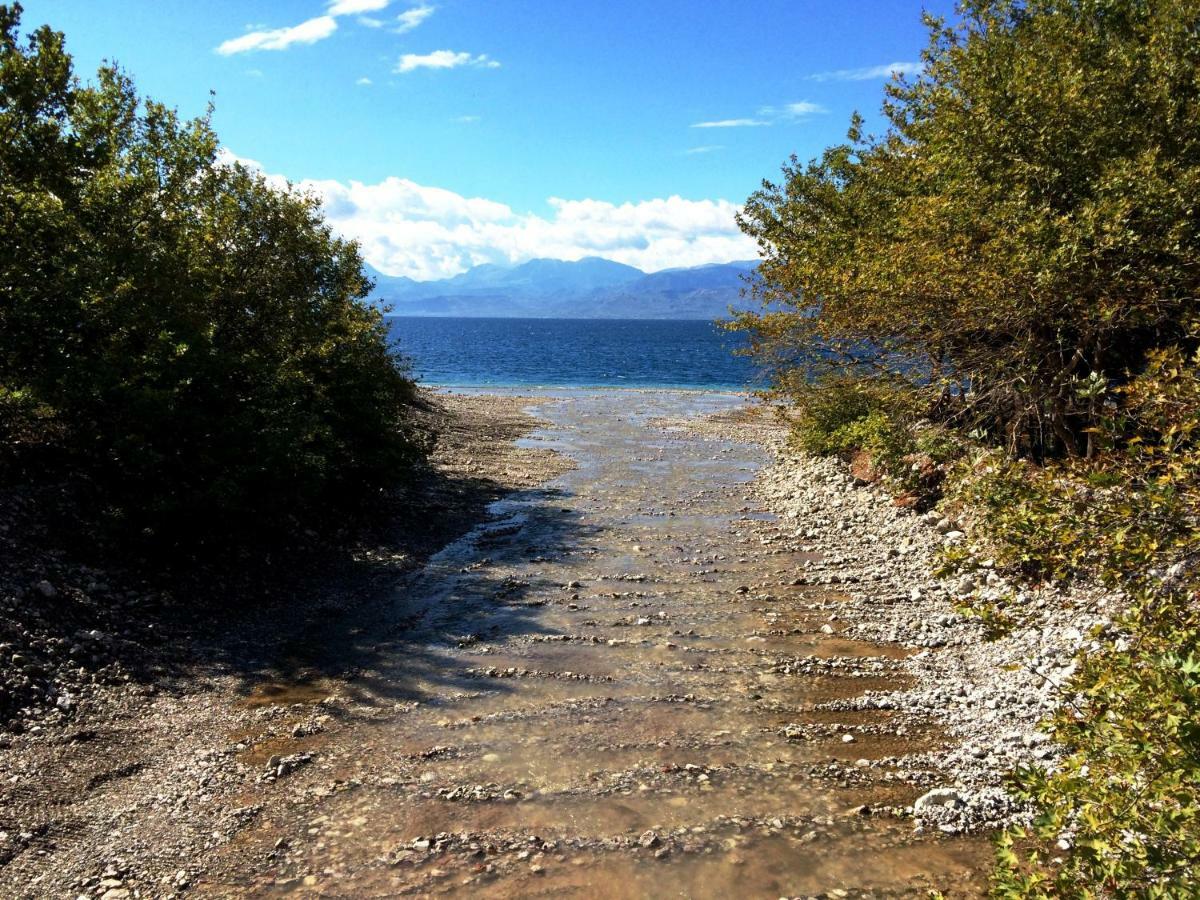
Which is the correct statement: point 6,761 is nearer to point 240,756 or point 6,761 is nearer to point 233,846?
point 240,756

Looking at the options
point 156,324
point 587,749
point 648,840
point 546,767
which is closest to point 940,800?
point 648,840

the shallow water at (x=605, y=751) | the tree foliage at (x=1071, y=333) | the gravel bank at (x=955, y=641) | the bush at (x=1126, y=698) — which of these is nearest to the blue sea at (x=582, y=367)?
the tree foliage at (x=1071, y=333)

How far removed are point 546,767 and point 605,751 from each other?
89cm

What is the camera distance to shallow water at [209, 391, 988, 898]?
25.8ft

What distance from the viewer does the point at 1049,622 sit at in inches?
493

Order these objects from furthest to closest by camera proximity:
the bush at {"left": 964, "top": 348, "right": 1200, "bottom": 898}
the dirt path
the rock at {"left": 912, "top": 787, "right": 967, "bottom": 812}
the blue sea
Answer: the blue sea, the rock at {"left": 912, "top": 787, "right": 967, "bottom": 812}, the dirt path, the bush at {"left": 964, "top": 348, "right": 1200, "bottom": 898}

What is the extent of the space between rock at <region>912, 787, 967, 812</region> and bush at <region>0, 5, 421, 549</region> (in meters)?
13.7

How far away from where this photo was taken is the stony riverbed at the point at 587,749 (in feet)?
26.0

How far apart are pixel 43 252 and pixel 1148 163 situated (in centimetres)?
2081

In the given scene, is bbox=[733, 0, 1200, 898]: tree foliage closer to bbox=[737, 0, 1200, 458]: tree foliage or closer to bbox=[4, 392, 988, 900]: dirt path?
bbox=[737, 0, 1200, 458]: tree foliage

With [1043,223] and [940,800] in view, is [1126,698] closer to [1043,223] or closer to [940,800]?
[940,800]

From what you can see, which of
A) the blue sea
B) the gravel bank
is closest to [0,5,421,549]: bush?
the gravel bank

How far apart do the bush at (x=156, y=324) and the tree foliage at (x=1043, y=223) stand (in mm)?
14778

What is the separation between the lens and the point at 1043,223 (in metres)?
14.0
